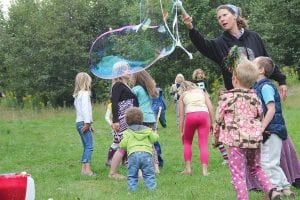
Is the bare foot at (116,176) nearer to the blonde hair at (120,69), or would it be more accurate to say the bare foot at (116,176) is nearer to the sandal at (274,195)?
the blonde hair at (120,69)

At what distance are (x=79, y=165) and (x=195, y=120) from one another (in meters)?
3.14

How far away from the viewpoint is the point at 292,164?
7023 millimetres

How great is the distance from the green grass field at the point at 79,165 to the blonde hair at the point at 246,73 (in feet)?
5.22

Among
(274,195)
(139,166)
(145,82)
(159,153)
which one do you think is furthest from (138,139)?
(159,153)

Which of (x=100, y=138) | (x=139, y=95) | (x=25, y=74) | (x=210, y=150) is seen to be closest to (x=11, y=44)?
(x=25, y=74)

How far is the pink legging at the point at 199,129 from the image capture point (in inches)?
365

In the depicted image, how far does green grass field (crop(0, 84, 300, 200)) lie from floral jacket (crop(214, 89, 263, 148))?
1185 mm

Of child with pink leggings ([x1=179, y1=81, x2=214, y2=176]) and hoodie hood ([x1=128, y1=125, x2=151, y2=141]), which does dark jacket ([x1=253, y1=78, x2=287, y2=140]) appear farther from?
child with pink leggings ([x1=179, y1=81, x2=214, y2=176])

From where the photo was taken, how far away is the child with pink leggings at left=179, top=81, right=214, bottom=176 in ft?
30.5

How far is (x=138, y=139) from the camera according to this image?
25.0 ft

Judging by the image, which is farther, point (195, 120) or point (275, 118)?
point (195, 120)

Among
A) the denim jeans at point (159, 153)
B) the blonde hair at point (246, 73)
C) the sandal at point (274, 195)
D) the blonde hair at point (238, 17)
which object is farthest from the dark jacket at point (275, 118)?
the denim jeans at point (159, 153)

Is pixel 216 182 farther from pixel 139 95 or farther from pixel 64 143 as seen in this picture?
pixel 64 143

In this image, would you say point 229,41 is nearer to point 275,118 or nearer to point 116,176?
point 275,118
